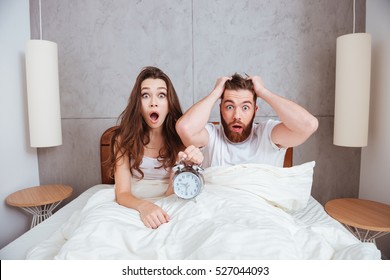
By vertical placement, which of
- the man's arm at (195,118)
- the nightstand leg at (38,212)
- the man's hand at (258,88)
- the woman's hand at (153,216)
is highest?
the man's hand at (258,88)

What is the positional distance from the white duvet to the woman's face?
14.7 inches

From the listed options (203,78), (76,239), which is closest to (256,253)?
(76,239)

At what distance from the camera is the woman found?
1122 millimetres

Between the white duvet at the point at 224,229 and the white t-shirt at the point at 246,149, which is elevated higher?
the white t-shirt at the point at 246,149

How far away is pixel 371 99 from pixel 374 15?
1.63ft

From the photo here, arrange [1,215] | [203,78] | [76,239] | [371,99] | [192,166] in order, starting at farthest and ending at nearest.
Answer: [203,78] < [1,215] < [371,99] < [192,166] < [76,239]

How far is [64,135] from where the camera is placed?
1843 mm

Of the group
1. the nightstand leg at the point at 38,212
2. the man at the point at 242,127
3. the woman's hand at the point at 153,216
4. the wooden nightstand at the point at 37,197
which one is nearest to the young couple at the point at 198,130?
the man at the point at 242,127

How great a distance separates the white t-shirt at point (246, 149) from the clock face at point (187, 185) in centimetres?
33

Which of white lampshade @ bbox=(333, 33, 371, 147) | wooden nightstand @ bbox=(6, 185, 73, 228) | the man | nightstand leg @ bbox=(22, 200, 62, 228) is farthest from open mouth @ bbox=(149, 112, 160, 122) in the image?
white lampshade @ bbox=(333, 33, 371, 147)

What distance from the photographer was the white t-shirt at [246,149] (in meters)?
1.14

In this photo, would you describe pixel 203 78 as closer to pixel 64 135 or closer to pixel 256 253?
pixel 64 135

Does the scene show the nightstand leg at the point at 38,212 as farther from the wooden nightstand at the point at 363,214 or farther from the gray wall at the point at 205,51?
the wooden nightstand at the point at 363,214

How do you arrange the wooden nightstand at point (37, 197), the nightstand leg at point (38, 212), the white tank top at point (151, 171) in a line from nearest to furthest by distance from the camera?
the white tank top at point (151, 171) < the wooden nightstand at point (37, 197) < the nightstand leg at point (38, 212)
